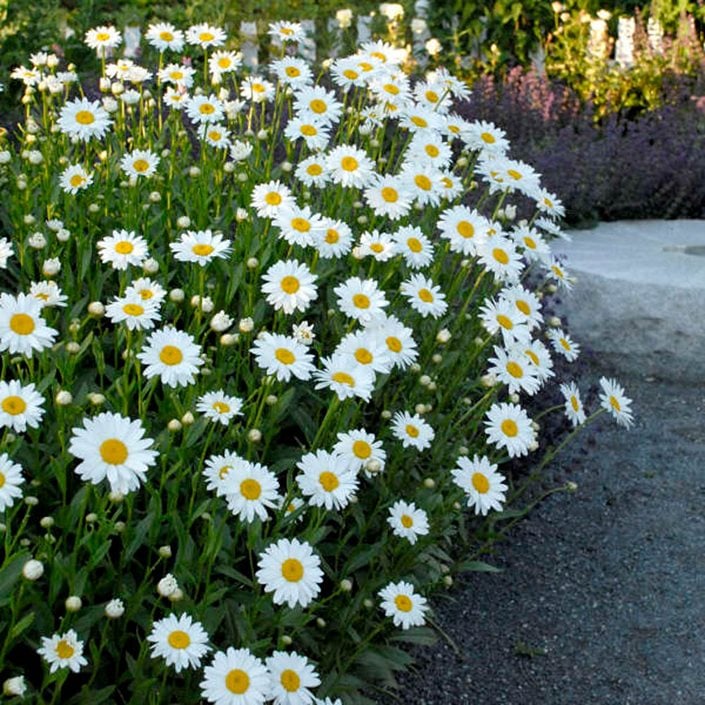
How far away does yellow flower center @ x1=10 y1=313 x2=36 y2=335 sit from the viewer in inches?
87.9

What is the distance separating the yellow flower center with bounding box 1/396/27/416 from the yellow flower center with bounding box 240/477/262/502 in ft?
1.34

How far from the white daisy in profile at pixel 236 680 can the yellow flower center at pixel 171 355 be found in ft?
1.88

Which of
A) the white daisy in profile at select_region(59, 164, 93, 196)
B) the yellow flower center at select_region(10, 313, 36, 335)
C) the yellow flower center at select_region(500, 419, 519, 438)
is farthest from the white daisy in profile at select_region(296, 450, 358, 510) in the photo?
the white daisy in profile at select_region(59, 164, 93, 196)

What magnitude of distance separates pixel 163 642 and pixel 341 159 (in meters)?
1.42

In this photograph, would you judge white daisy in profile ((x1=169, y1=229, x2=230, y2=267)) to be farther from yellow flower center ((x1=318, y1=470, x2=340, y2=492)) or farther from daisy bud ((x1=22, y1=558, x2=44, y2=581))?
daisy bud ((x1=22, y1=558, x2=44, y2=581))

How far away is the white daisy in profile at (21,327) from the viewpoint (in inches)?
87.4

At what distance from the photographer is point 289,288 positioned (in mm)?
2625

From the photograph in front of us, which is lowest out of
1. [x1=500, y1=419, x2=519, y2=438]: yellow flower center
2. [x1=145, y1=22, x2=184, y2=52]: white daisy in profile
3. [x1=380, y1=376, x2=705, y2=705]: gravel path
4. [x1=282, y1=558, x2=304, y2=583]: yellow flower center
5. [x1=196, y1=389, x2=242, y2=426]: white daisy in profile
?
[x1=380, y1=376, x2=705, y2=705]: gravel path

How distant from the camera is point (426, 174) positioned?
10.1ft

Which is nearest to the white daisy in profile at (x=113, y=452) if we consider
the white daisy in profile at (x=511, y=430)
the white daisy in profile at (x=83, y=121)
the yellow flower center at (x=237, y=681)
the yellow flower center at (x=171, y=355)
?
the yellow flower center at (x=171, y=355)

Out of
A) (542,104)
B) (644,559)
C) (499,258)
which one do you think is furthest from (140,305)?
(542,104)

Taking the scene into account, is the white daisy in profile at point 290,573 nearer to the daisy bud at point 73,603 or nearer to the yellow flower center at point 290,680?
the yellow flower center at point 290,680

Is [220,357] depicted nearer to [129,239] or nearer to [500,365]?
[129,239]

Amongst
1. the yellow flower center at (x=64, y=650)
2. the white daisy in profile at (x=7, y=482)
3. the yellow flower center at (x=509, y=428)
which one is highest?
the white daisy in profile at (x=7, y=482)
